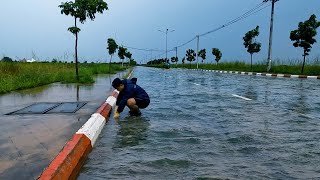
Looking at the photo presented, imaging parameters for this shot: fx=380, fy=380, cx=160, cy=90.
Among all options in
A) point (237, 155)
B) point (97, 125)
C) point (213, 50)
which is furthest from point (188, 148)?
point (213, 50)

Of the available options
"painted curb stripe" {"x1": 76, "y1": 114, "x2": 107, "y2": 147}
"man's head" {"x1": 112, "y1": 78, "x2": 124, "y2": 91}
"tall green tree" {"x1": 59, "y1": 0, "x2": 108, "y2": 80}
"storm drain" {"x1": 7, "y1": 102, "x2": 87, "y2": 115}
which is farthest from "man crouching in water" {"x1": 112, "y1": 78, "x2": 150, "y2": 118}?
"tall green tree" {"x1": 59, "y1": 0, "x2": 108, "y2": 80}

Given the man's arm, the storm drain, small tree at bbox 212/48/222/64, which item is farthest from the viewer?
small tree at bbox 212/48/222/64

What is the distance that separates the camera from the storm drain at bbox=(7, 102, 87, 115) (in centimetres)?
876

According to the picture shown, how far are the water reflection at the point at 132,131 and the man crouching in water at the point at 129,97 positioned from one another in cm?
28

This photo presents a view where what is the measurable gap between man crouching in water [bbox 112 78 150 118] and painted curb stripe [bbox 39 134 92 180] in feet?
8.18

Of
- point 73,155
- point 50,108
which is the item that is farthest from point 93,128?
point 50,108

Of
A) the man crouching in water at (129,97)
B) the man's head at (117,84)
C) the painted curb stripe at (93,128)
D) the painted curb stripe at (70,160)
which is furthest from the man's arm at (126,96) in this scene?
the painted curb stripe at (70,160)

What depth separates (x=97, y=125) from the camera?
6.81m

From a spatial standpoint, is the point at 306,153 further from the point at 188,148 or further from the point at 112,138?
the point at 112,138

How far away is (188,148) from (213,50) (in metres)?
71.5

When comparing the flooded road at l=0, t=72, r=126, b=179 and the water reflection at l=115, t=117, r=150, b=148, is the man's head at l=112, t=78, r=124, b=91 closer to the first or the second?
the water reflection at l=115, t=117, r=150, b=148

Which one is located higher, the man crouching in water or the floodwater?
the man crouching in water

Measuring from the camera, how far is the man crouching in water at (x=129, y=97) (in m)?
8.11

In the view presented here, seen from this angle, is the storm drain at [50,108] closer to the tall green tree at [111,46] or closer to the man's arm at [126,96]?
the man's arm at [126,96]
